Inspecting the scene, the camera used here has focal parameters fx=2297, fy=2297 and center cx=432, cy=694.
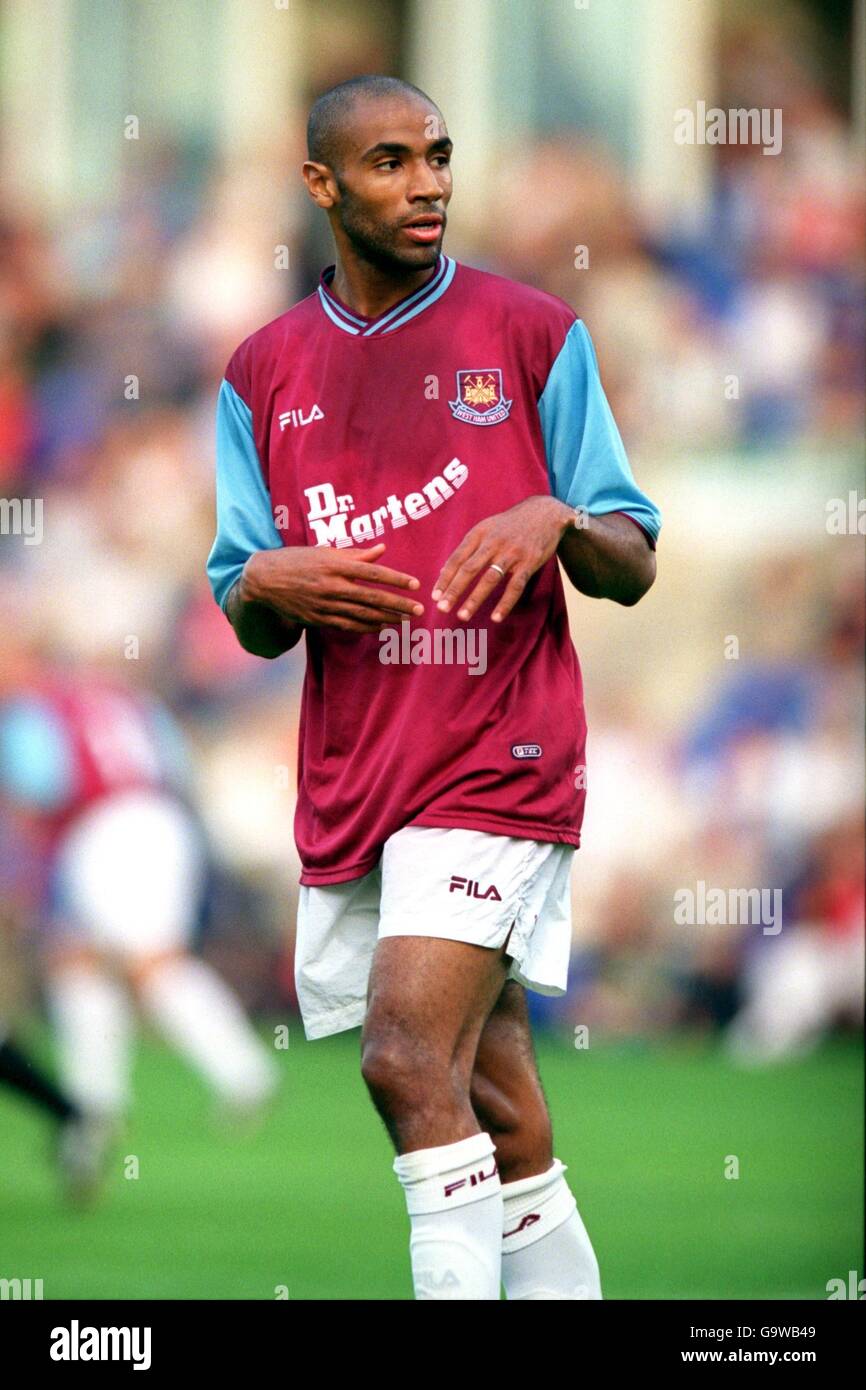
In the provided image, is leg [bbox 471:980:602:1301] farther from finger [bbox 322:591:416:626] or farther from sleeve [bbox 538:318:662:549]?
sleeve [bbox 538:318:662:549]

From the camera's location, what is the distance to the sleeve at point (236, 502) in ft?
13.2

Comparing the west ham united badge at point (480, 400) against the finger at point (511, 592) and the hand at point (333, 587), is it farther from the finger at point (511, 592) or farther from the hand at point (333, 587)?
the finger at point (511, 592)

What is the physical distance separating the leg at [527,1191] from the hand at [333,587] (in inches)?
31.2

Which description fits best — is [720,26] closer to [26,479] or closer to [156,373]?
A: [156,373]

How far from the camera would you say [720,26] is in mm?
11719

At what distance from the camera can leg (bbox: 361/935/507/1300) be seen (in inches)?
143

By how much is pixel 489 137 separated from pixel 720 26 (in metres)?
1.30

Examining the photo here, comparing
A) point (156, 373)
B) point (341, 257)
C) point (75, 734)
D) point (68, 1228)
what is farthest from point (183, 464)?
point (341, 257)
